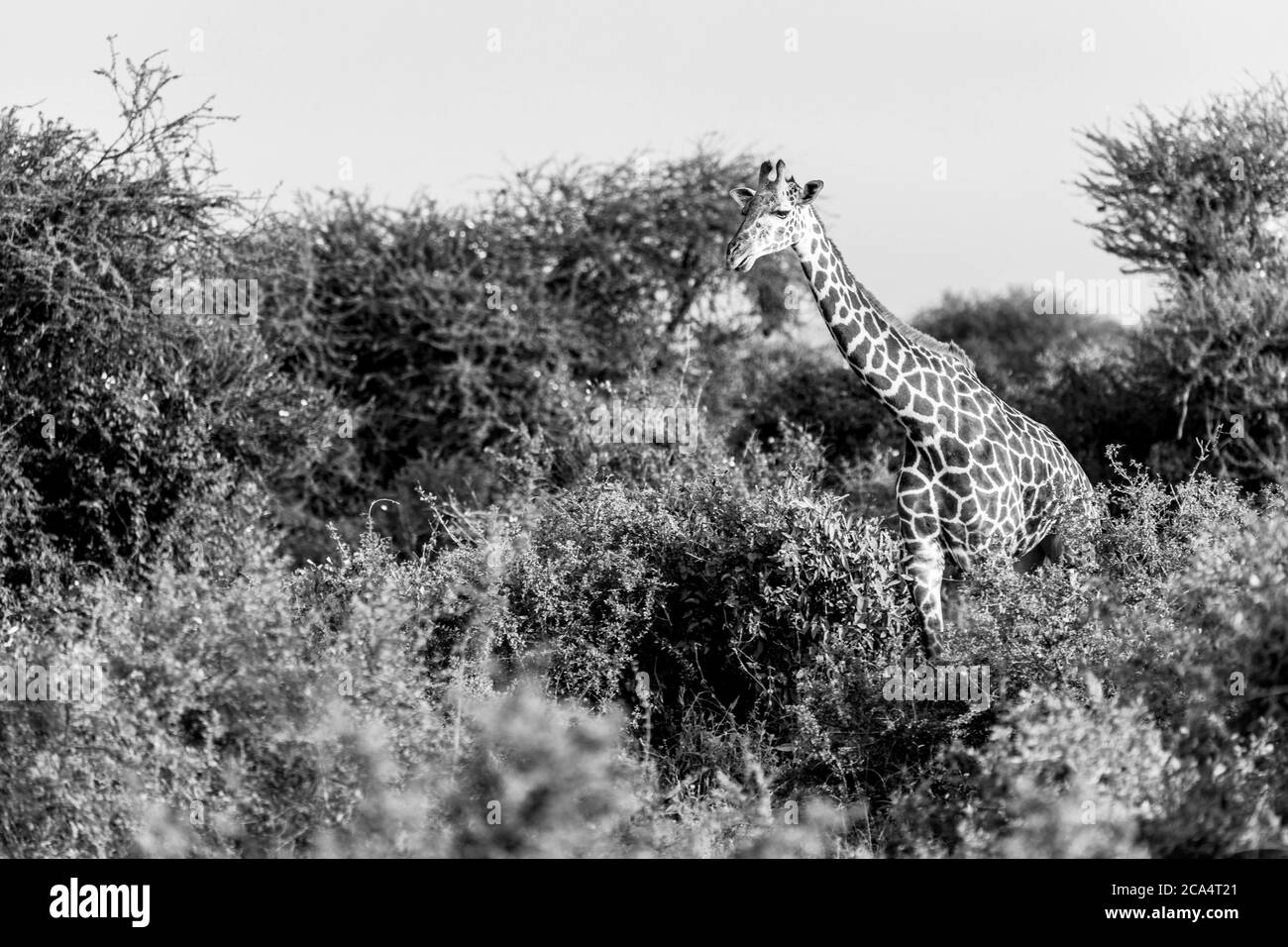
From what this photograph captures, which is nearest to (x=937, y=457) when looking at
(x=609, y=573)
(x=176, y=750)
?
(x=609, y=573)

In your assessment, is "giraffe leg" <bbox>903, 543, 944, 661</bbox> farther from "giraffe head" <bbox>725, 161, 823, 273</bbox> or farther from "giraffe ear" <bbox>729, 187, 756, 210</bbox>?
"giraffe ear" <bbox>729, 187, 756, 210</bbox>

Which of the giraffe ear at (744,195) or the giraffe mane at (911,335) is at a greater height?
the giraffe ear at (744,195)

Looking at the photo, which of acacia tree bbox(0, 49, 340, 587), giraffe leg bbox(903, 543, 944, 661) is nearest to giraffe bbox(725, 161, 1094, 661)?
giraffe leg bbox(903, 543, 944, 661)

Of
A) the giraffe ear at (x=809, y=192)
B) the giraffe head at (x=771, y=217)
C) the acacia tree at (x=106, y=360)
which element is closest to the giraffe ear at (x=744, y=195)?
the giraffe head at (x=771, y=217)

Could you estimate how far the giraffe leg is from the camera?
960 centimetres

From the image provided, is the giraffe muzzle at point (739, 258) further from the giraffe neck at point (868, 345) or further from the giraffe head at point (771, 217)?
the giraffe neck at point (868, 345)

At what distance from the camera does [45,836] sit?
7512 millimetres

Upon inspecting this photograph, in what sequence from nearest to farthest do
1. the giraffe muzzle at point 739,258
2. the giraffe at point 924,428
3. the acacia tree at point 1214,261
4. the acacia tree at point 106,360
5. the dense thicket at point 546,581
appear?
1. the dense thicket at point 546,581
2. the giraffe muzzle at point 739,258
3. the giraffe at point 924,428
4. the acacia tree at point 106,360
5. the acacia tree at point 1214,261

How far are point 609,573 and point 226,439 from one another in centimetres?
459

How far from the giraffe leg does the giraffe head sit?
1.83m

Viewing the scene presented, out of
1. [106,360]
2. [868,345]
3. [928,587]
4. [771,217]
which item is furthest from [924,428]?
[106,360]

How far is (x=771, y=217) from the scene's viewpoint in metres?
9.72

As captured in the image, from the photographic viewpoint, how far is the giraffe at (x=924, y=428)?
9789mm
